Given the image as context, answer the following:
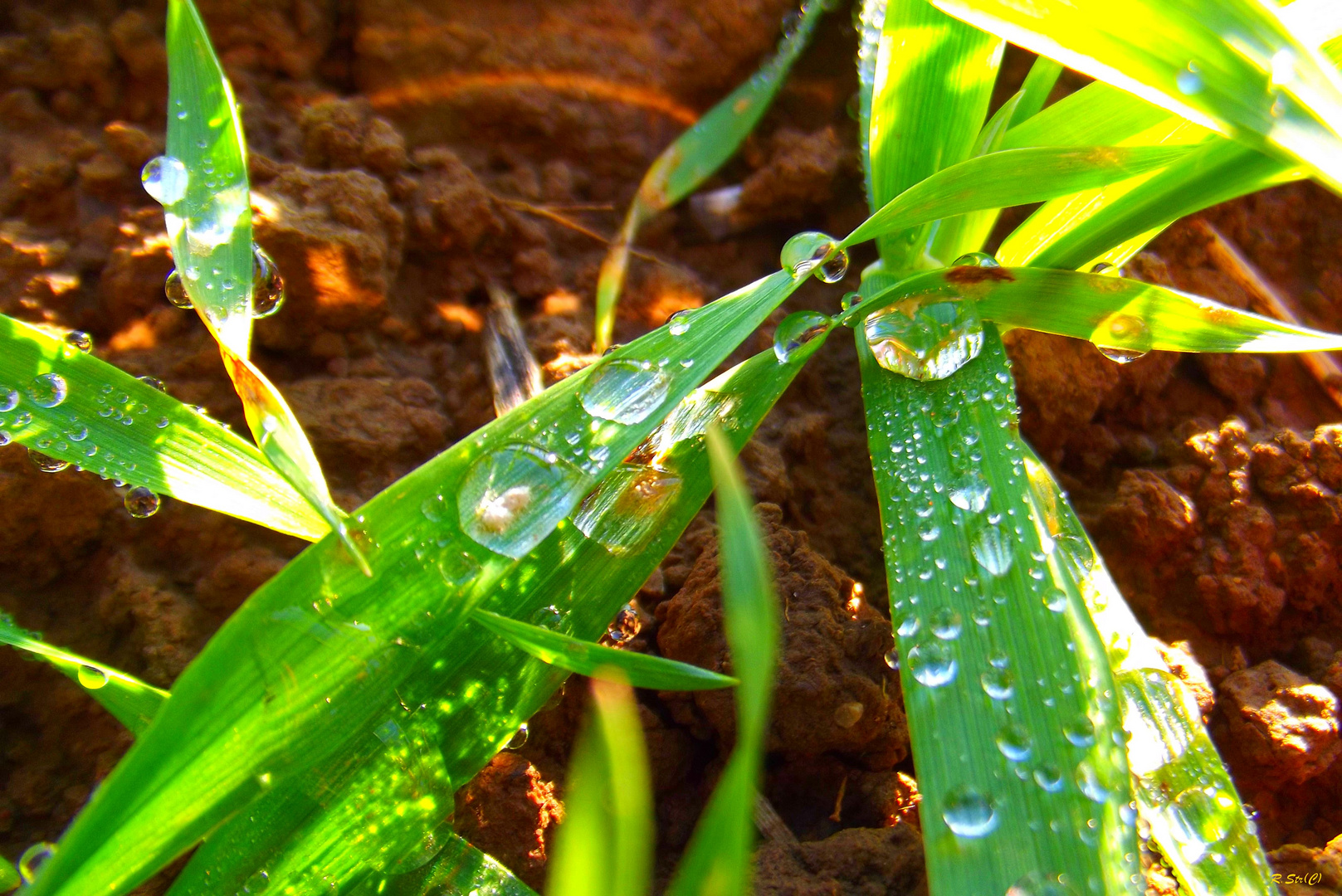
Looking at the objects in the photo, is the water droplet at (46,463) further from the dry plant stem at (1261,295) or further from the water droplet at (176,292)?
the dry plant stem at (1261,295)

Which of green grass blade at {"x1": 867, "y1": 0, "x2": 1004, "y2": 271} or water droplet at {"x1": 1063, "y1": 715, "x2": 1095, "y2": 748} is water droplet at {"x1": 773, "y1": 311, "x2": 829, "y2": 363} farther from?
water droplet at {"x1": 1063, "y1": 715, "x2": 1095, "y2": 748}

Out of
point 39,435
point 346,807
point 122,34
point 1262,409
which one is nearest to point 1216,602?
point 1262,409

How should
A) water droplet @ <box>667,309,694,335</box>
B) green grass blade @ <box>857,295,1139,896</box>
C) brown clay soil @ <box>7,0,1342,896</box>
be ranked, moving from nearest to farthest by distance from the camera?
green grass blade @ <box>857,295,1139,896</box> → water droplet @ <box>667,309,694,335</box> → brown clay soil @ <box>7,0,1342,896</box>

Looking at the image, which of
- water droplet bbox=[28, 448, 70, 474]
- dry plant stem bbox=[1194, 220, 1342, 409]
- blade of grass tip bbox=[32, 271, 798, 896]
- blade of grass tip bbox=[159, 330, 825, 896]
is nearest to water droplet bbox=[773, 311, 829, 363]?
blade of grass tip bbox=[159, 330, 825, 896]

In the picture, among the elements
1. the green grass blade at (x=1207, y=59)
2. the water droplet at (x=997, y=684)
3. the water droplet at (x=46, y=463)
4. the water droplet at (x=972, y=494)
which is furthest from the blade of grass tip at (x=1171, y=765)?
the water droplet at (x=46, y=463)

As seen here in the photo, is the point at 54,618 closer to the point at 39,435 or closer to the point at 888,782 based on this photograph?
the point at 39,435

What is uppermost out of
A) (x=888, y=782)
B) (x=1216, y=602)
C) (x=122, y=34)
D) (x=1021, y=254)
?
(x=122, y=34)
